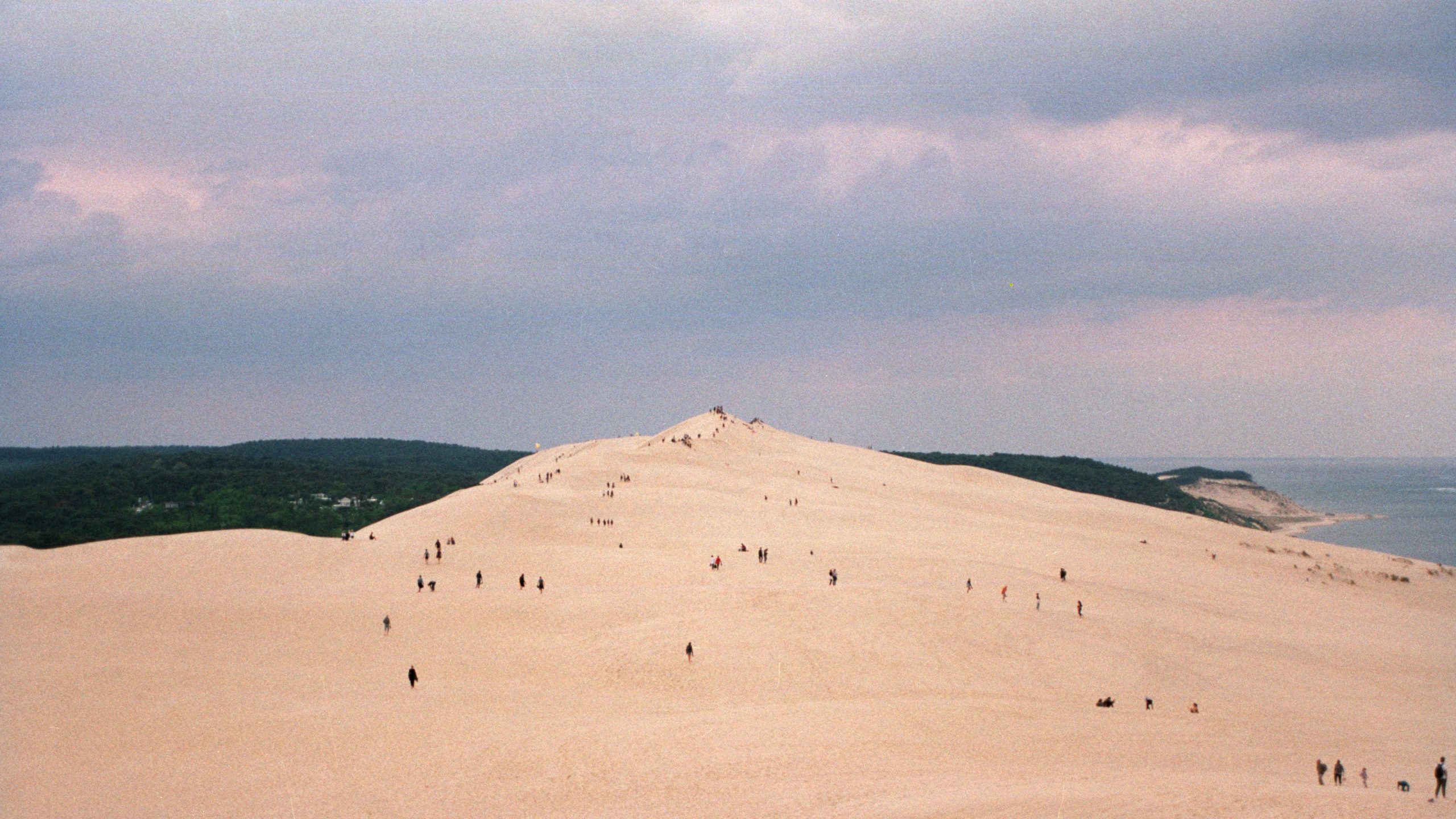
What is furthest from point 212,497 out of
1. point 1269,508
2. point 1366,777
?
point 1269,508

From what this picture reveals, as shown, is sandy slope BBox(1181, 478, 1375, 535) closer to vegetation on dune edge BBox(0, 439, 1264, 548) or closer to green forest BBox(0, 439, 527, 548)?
vegetation on dune edge BBox(0, 439, 1264, 548)

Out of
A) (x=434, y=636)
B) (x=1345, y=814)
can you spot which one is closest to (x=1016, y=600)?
(x=1345, y=814)

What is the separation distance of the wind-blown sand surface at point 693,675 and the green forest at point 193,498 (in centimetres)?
4117

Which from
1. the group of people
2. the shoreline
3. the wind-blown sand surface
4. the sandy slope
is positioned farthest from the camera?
the sandy slope

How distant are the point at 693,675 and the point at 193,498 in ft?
296

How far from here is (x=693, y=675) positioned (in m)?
28.5

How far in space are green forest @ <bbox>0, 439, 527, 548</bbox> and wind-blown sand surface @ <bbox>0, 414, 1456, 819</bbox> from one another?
4117cm

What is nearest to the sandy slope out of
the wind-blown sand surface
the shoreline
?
the shoreline

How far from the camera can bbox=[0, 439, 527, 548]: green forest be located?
3191 inches

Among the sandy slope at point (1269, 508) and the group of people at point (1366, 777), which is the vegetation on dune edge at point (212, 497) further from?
the group of people at point (1366, 777)

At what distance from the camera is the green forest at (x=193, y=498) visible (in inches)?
3191

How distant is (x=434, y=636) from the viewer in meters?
32.2

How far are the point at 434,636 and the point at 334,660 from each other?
11.5 feet

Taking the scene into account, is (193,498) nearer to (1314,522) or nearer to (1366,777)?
(1366,777)
